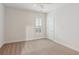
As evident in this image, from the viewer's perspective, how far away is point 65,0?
837mm

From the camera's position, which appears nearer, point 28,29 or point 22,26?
point 28,29

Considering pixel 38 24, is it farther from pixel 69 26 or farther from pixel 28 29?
pixel 69 26

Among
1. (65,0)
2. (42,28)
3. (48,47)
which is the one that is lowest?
(48,47)

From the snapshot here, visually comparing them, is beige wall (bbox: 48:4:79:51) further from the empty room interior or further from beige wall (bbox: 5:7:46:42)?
beige wall (bbox: 5:7:46:42)

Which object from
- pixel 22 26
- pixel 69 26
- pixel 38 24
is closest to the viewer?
pixel 38 24

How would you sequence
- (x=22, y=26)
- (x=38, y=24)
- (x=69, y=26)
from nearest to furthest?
(x=38, y=24), (x=22, y=26), (x=69, y=26)

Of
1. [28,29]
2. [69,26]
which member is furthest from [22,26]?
[69,26]

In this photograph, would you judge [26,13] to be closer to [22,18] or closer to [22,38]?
[22,18]

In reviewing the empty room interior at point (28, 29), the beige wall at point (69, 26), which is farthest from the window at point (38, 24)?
the beige wall at point (69, 26)

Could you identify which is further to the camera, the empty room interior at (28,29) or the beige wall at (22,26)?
the beige wall at (22,26)

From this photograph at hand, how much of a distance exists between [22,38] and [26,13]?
594mm

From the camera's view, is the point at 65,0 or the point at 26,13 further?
Result: the point at 26,13

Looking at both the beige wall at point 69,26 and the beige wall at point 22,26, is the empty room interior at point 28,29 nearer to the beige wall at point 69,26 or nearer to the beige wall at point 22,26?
the beige wall at point 22,26
